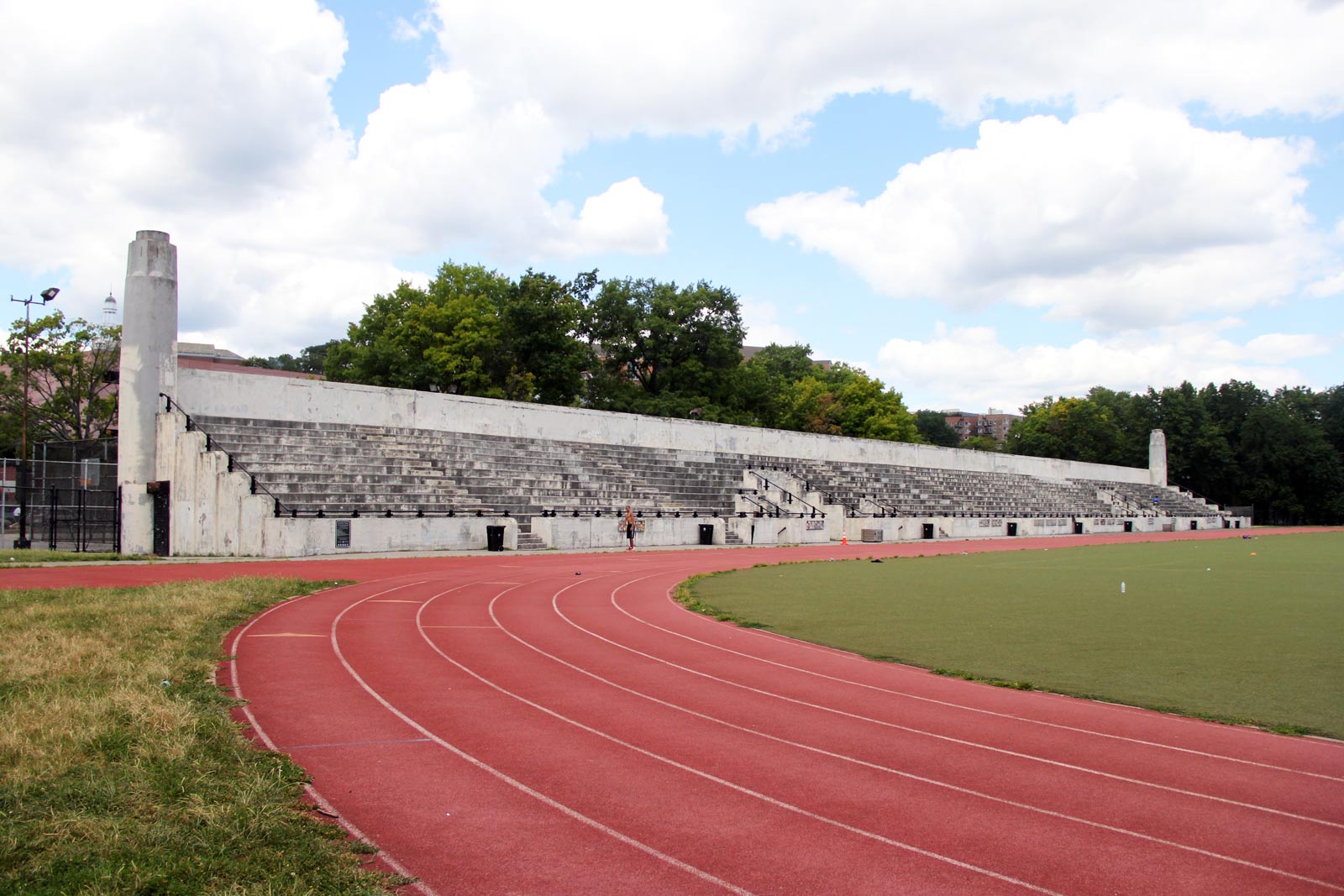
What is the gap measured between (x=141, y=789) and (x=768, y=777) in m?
3.92

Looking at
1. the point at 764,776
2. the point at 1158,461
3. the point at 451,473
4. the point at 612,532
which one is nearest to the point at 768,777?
the point at 764,776

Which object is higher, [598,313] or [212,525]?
[598,313]

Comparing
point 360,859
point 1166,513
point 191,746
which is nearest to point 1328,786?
point 360,859

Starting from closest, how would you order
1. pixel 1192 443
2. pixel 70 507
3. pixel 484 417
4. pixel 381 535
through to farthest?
pixel 70 507
pixel 381 535
pixel 484 417
pixel 1192 443

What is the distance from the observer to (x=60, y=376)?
131ft

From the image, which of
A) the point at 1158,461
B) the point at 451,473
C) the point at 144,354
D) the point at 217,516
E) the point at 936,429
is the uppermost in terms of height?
the point at 936,429

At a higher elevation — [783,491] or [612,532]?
[783,491]

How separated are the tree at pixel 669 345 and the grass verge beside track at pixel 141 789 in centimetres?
4649

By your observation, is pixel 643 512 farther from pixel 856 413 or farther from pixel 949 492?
pixel 856 413

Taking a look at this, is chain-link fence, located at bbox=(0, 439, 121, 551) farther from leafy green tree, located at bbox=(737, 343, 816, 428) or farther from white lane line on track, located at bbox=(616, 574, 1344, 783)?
leafy green tree, located at bbox=(737, 343, 816, 428)

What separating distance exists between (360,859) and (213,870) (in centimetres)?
77

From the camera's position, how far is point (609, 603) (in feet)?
50.2

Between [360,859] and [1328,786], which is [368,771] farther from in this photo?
[1328,786]

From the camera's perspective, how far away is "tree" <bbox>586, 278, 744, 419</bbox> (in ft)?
181
